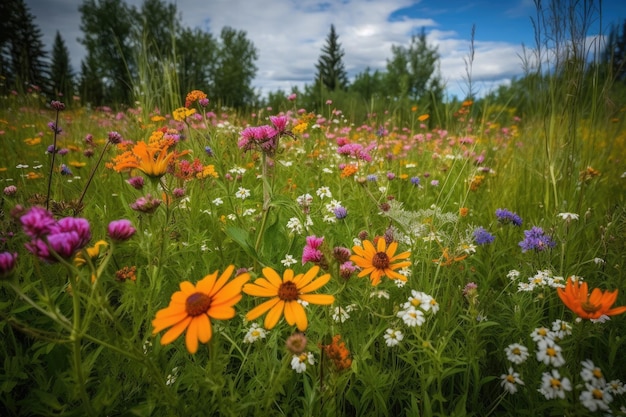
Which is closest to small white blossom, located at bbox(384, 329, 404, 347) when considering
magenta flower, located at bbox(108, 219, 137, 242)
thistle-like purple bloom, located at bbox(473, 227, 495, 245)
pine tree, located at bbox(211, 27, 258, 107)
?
thistle-like purple bloom, located at bbox(473, 227, 495, 245)

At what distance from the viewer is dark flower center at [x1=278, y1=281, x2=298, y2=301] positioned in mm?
756

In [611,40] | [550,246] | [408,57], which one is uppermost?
[408,57]

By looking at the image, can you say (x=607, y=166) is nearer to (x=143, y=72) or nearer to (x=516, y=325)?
(x=516, y=325)

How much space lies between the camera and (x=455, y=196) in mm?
2756

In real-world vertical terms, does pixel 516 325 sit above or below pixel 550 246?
below

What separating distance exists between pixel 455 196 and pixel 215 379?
8.42 ft

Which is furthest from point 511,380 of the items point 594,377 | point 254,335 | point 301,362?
point 254,335

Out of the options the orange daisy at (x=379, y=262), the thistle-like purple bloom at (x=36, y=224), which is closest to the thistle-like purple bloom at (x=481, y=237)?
the orange daisy at (x=379, y=262)

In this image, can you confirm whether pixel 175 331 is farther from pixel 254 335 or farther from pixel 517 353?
pixel 517 353

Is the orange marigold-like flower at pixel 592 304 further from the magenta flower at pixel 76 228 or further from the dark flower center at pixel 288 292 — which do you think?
the magenta flower at pixel 76 228

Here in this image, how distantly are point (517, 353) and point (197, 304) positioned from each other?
3.09 feet

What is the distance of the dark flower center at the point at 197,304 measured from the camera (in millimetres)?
676

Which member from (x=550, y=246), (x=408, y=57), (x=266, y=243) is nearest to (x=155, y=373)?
(x=266, y=243)

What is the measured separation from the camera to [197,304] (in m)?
0.68
